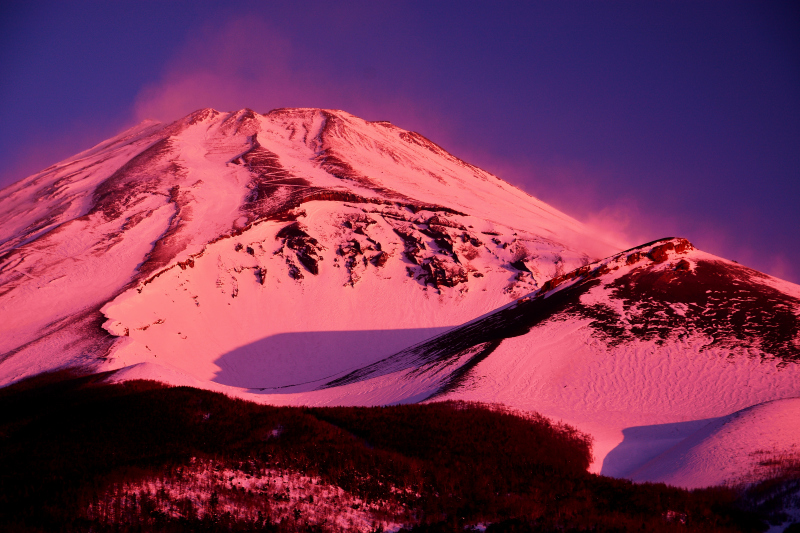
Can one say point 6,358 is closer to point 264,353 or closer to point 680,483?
point 264,353

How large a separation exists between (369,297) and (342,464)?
54.7m

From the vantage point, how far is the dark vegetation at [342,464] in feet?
39.4

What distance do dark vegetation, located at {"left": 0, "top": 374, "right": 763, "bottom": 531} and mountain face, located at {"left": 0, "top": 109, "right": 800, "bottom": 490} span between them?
14.1 feet

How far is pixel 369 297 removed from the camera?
70.7 metres

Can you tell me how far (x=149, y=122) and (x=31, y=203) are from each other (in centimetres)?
8036

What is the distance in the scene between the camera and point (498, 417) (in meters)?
24.0

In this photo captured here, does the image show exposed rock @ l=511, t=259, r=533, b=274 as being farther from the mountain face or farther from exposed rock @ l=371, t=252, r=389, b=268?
exposed rock @ l=371, t=252, r=389, b=268

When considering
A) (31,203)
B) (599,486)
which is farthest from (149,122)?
(599,486)

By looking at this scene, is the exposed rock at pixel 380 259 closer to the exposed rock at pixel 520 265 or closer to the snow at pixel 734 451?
the exposed rock at pixel 520 265

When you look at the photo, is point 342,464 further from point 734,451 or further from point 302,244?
point 302,244

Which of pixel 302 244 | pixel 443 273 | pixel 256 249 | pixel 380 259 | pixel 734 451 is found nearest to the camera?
pixel 734 451

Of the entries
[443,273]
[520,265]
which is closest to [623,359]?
[443,273]

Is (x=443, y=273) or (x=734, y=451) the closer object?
(x=734, y=451)

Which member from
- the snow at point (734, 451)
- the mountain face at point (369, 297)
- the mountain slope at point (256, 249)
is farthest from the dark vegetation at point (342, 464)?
the mountain slope at point (256, 249)
